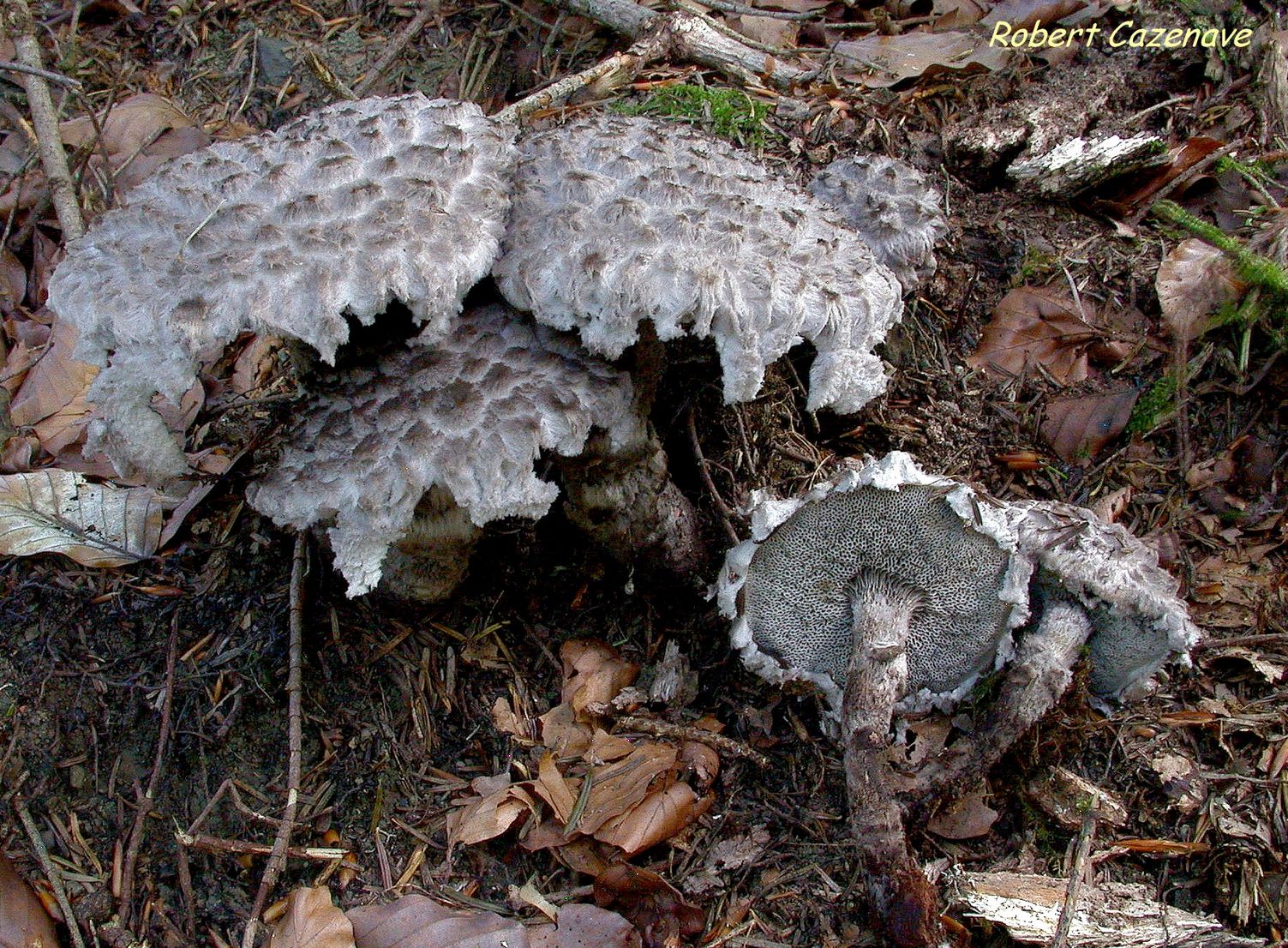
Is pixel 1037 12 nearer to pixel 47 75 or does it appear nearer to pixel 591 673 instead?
pixel 591 673

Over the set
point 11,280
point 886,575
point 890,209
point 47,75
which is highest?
point 47,75

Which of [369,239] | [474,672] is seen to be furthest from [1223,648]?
[369,239]

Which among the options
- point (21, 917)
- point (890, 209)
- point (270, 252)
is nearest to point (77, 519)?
point (21, 917)

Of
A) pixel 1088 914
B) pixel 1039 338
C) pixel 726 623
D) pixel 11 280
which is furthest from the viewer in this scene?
pixel 11 280

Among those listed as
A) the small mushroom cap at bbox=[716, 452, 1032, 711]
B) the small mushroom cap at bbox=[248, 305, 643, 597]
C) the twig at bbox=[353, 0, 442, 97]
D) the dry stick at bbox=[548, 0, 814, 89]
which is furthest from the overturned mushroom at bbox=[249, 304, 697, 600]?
the twig at bbox=[353, 0, 442, 97]

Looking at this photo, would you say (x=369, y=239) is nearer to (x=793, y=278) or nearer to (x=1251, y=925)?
(x=793, y=278)

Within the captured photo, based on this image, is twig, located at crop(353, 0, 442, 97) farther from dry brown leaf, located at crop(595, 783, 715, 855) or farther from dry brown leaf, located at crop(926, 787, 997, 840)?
dry brown leaf, located at crop(926, 787, 997, 840)

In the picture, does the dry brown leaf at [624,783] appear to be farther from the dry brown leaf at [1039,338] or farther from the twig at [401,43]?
the twig at [401,43]
